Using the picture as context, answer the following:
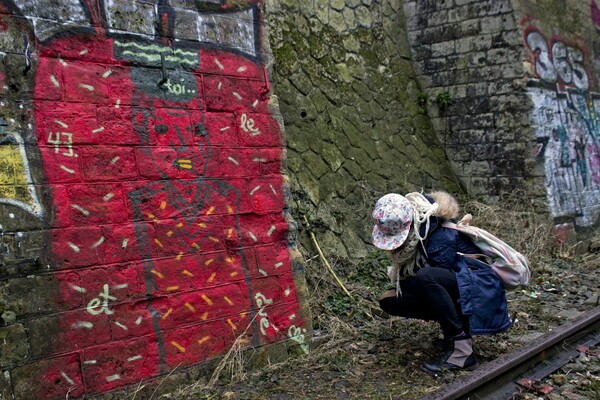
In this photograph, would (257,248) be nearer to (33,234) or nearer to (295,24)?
(33,234)

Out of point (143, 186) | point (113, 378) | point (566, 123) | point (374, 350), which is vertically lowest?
point (374, 350)

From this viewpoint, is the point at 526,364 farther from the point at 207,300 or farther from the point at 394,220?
the point at 207,300

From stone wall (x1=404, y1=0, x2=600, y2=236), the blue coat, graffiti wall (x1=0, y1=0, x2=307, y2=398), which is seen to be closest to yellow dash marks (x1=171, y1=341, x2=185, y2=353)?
graffiti wall (x1=0, y1=0, x2=307, y2=398)

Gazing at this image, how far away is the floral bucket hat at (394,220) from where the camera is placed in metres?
4.05

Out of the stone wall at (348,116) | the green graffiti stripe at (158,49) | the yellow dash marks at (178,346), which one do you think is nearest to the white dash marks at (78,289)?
Result: the yellow dash marks at (178,346)

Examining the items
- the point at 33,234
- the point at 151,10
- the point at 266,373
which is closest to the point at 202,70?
the point at 151,10

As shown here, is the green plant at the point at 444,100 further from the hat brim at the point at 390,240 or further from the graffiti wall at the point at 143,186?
the hat brim at the point at 390,240

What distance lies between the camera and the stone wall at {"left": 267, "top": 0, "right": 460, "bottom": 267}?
7066 millimetres

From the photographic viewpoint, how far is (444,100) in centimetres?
927

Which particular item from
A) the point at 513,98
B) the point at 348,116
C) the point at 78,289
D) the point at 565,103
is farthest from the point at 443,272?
the point at 565,103

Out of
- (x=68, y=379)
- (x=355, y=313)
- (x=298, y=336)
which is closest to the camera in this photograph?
(x=68, y=379)

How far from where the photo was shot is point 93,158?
365cm

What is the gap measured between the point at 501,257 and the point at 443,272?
0.46 meters

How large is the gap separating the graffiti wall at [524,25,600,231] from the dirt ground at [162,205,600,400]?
222cm
